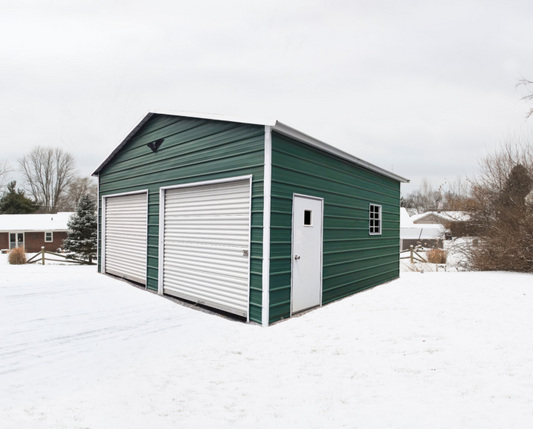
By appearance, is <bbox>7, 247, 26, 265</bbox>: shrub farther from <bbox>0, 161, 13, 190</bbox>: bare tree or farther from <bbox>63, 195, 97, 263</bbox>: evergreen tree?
<bbox>0, 161, 13, 190</bbox>: bare tree

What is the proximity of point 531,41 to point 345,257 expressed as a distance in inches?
374

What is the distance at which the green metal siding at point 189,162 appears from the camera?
533 cm

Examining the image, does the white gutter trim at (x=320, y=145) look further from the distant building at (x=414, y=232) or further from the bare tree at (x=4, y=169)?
the bare tree at (x=4, y=169)

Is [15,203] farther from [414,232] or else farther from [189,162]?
[414,232]

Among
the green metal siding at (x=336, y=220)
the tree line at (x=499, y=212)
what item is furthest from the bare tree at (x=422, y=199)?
the green metal siding at (x=336, y=220)

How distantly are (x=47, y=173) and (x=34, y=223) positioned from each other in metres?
14.5

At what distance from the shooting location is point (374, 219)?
885 centimetres

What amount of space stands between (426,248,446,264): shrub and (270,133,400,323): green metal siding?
5.64m

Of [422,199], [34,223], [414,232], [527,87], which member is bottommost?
[414,232]

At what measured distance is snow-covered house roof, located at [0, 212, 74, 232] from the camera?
28.1m

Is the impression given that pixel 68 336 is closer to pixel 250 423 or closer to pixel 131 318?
pixel 131 318

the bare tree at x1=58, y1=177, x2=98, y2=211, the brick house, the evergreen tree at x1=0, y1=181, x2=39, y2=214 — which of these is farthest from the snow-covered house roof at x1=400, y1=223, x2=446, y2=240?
the evergreen tree at x1=0, y1=181, x2=39, y2=214

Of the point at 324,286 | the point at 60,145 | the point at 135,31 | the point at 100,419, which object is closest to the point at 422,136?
the point at 135,31

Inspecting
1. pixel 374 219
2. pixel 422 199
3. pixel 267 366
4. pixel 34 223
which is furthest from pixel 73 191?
pixel 422 199
